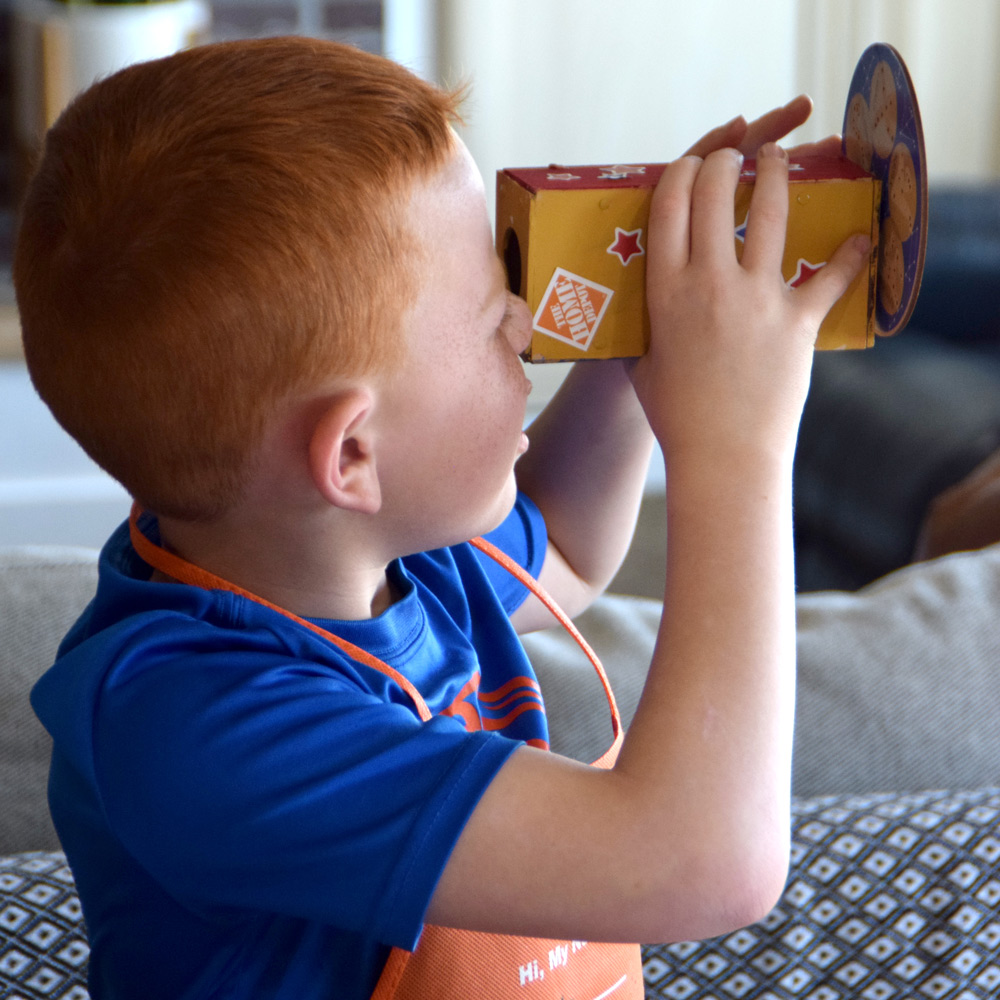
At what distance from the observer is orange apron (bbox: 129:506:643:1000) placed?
0.66m

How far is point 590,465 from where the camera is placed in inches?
33.7

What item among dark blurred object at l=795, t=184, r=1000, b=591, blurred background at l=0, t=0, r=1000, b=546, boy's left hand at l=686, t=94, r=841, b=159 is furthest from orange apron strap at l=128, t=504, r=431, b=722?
blurred background at l=0, t=0, r=1000, b=546

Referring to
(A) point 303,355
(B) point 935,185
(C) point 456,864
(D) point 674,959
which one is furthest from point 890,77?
(B) point 935,185

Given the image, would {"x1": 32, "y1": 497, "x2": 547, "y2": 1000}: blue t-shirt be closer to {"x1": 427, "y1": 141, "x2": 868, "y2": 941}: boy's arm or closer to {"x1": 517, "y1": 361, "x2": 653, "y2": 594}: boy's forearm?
{"x1": 427, "y1": 141, "x2": 868, "y2": 941}: boy's arm

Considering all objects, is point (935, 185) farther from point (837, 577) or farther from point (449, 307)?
point (449, 307)

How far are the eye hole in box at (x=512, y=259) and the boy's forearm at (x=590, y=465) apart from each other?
157mm

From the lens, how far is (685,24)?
3.02m

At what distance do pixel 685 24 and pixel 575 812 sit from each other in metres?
2.78

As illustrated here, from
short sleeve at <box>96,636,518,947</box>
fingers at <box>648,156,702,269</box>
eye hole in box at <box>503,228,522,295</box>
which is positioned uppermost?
fingers at <box>648,156,702,269</box>

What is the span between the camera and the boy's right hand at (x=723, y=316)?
608mm

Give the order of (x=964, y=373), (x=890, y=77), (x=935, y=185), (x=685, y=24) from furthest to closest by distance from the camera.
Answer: (x=685, y=24), (x=935, y=185), (x=964, y=373), (x=890, y=77)

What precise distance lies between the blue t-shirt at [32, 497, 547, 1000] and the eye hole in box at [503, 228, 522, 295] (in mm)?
191

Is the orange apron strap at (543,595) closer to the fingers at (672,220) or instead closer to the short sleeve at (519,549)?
the short sleeve at (519,549)

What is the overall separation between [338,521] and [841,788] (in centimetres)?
55
